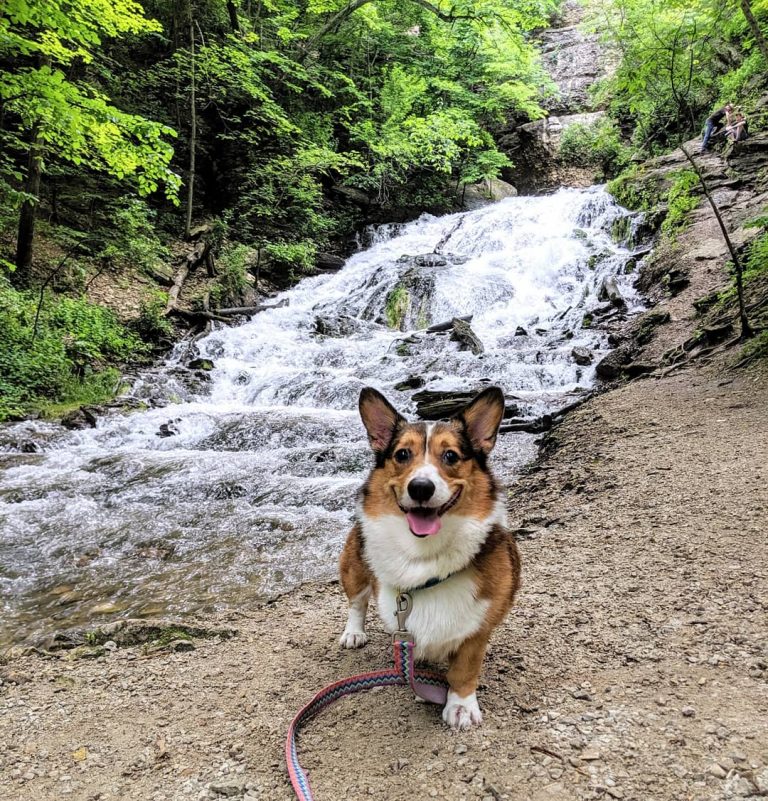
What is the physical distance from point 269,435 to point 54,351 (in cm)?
474

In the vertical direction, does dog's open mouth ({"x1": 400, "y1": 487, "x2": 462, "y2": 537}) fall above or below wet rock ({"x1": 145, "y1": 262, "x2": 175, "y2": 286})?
below

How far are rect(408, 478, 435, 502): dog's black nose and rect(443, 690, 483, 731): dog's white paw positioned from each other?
0.79 meters

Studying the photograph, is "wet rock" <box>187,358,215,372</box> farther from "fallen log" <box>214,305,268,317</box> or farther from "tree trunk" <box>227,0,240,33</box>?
"tree trunk" <box>227,0,240,33</box>

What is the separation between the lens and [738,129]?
13.5m

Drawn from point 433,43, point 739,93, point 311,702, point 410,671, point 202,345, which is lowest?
point 311,702

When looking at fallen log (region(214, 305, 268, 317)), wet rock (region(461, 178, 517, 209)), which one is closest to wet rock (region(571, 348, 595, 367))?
fallen log (region(214, 305, 268, 317))

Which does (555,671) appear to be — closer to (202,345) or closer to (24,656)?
(24,656)

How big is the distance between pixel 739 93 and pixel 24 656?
19.7m

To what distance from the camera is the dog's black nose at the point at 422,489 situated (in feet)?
5.55

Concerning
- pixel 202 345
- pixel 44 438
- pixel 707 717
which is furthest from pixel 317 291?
pixel 707 717

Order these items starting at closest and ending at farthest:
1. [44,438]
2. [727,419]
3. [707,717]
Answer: [707,717] → [727,419] → [44,438]

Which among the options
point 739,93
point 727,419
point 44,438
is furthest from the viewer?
point 739,93

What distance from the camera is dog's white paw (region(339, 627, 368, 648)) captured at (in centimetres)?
238

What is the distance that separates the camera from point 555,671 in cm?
201
